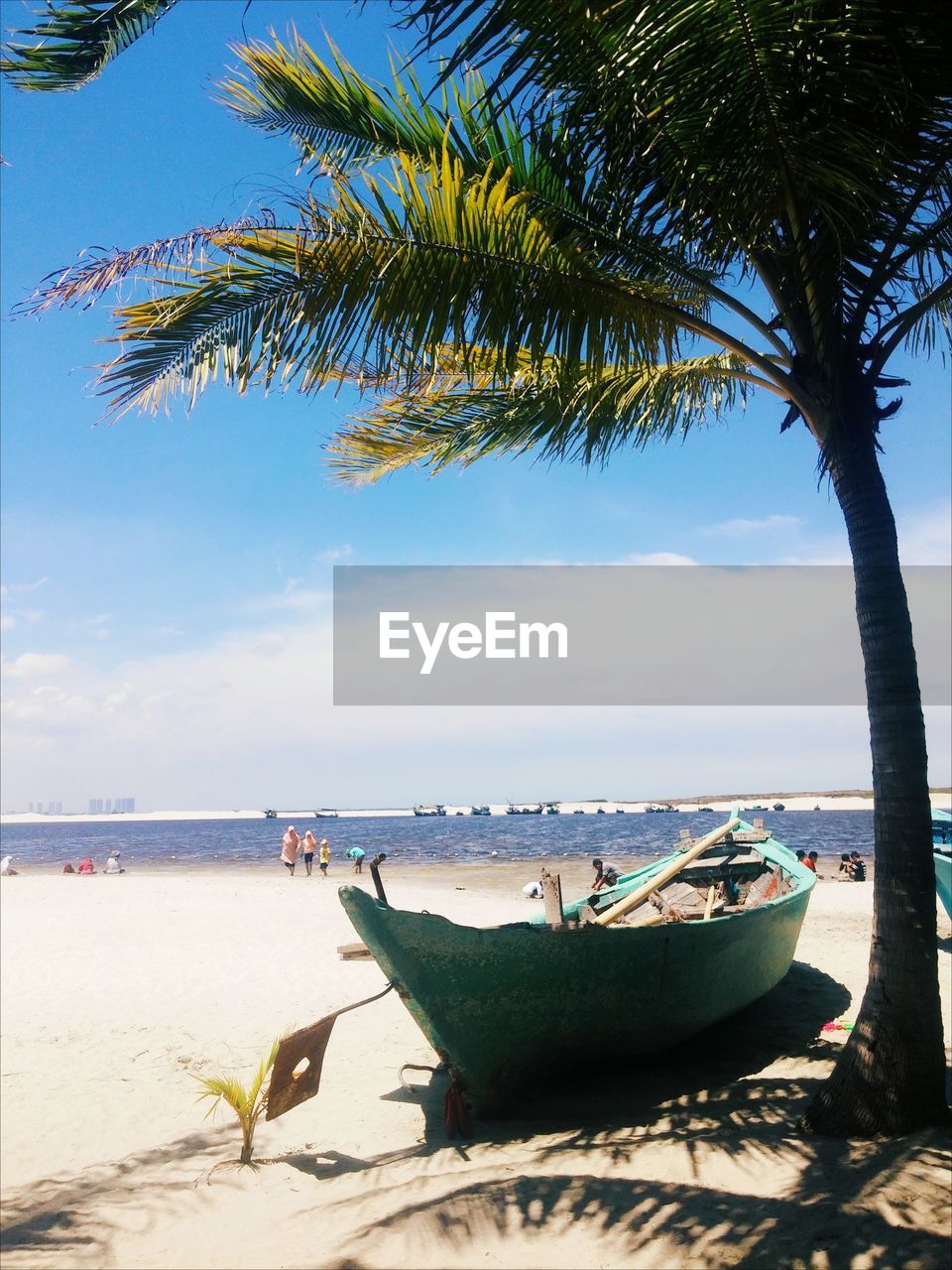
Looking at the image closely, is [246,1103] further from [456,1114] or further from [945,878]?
[945,878]

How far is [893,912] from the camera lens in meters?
4.53

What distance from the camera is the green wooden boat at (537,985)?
5.52m

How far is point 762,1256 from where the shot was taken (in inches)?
137

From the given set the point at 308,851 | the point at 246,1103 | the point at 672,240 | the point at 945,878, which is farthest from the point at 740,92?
the point at 308,851

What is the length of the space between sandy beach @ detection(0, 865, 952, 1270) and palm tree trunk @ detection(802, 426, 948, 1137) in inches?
8.3

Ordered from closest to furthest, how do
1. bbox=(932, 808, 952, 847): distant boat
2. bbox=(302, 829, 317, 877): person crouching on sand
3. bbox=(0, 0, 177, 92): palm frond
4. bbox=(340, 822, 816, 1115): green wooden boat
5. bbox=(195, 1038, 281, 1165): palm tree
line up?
bbox=(0, 0, 177, 92): palm frond → bbox=(340, 822, 816, 1115): green wooden boat → bbox=(195, 1038, 281, 1165): palm tree → bbox=(932, 808, 952, 847): distant boat → bbox=(302, 829, 317, 877): person crouching on sand

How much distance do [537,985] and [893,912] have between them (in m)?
2.32

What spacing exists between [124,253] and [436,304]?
154 cm

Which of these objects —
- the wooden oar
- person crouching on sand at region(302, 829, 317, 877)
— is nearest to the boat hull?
the wooden oar

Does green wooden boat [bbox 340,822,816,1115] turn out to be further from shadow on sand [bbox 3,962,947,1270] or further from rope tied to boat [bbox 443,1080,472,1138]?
shadow on sand [bbox 3,962,947,1270]

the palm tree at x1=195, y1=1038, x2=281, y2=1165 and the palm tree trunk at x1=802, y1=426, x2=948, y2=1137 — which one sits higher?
the palm tree trunk at x1=802, y1=426, x2=948, y2=1137

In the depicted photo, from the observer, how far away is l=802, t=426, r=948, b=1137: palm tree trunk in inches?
175

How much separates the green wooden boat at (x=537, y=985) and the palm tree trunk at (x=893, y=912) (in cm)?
144

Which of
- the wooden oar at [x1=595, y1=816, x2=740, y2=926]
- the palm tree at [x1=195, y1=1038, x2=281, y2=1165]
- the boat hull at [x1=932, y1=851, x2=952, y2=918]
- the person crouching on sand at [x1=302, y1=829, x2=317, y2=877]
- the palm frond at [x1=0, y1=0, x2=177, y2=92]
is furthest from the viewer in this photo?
the person crouching on sand at [x1=302, y1=829, x2=317, y2=877]
